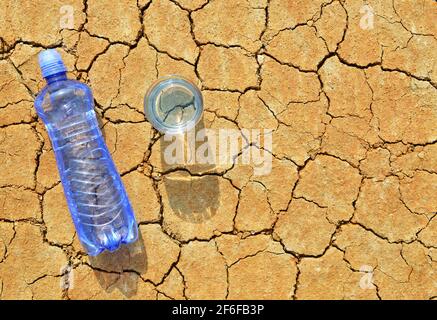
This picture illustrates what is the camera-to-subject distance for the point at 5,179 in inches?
127

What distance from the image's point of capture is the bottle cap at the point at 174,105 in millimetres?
3178

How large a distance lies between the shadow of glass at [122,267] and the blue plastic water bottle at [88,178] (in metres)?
0.06

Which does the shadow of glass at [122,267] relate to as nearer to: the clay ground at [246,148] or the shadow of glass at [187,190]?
the clay ground at [246,148]

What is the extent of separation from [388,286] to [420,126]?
94 centimetres

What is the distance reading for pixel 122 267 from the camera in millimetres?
3236

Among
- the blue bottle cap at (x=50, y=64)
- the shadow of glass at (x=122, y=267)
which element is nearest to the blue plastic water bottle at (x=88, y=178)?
the shadow of glass at (x=122, y=267)

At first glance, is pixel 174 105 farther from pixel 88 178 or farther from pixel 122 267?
pixel 122 267

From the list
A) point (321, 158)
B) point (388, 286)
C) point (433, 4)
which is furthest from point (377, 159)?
point (433, 4)

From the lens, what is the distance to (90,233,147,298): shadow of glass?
3.23 m

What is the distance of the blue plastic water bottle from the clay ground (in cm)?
8

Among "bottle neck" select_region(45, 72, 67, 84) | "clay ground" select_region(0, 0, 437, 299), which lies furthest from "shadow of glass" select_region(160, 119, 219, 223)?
"bottle neck" select_region(45, 72, 67, 84)

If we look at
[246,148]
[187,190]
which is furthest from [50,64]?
[246,148]

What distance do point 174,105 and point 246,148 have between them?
477 mm
